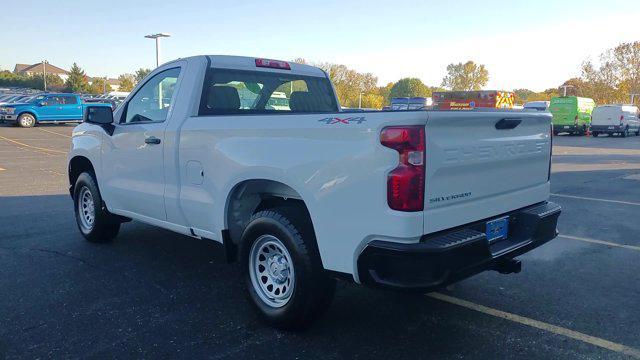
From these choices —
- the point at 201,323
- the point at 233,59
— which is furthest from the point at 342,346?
the point at 233,59

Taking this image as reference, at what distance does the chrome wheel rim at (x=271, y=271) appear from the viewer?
358cm

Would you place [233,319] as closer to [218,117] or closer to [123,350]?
[123,350]

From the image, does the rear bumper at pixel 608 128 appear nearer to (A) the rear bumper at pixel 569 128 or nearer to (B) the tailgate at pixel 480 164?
(A) the rear bumper at pixel 569 128

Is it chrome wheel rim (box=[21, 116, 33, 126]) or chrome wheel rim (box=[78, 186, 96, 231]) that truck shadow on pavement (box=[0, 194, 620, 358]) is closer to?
chrome wheel rim (box=[78, 186, 96, 231])

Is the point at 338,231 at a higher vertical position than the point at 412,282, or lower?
higher

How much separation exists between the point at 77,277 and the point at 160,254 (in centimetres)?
93

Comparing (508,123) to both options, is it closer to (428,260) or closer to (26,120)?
(428,260)

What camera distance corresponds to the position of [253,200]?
13.1 ft

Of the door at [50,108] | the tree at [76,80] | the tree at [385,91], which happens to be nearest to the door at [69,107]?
the door at [50,108]

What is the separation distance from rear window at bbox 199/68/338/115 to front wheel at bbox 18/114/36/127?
26.0m

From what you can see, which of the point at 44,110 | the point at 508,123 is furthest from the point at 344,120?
the point at 44,110

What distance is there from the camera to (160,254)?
5395 millimetres

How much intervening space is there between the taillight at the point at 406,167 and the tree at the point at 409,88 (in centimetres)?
10313

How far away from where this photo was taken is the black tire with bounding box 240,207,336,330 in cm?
331
